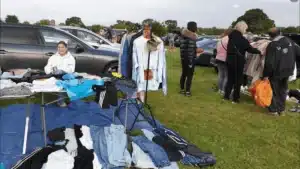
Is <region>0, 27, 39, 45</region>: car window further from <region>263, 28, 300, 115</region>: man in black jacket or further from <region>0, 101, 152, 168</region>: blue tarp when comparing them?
<region>263, 28, 300, 115</region>: man in black jacket

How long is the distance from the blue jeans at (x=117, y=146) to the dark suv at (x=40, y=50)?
396 cm

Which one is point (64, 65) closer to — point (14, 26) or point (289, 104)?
point (14, 26)

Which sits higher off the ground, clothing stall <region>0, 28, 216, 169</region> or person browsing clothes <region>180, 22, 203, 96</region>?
person browsing clothes <region>180, 22, 203, 96</region>

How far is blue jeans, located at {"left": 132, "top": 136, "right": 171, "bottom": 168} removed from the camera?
4273 mm

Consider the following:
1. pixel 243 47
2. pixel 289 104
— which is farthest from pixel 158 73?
pixel 289 104

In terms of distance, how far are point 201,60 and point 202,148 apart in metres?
10.4

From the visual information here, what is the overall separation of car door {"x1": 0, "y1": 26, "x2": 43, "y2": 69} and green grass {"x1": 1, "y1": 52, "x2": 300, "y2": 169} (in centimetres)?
→ 295

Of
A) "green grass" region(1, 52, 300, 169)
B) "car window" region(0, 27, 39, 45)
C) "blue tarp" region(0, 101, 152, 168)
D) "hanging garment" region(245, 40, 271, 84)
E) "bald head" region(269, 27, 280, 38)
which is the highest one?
Result: "bald head" region(269, 27, 280, 38)

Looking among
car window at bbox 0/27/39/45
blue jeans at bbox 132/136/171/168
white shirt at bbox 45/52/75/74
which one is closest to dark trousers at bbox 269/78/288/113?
blue jeans at bbox 132/136/171/168

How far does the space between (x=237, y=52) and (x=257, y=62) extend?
21.0 inches

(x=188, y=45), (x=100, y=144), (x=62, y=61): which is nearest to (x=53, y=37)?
(x=62, y=61)

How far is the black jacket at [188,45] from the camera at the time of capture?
823 cm

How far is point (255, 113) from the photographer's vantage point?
7.40 m

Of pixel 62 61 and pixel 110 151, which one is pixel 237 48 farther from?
pixel 110 151
